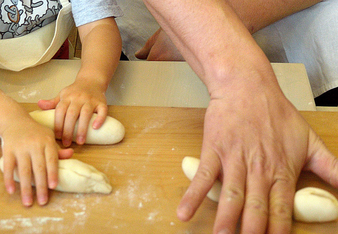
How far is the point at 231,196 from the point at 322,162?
210 mm

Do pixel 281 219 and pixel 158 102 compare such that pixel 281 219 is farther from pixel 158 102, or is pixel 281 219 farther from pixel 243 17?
pixel 243 17

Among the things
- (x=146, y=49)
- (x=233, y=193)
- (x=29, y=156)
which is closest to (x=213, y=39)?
(x=233, y=193)

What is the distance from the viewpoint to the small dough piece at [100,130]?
67cm

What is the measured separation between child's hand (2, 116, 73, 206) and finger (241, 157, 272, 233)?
1.08 ft

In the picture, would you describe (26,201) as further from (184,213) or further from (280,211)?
(280,211)

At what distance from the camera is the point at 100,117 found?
70 cm

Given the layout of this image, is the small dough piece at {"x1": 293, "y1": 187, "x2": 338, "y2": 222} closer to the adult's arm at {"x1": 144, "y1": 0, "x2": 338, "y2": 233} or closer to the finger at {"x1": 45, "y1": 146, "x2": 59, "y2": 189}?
the adult's arm at {"x1": 144, "y1": 0, "x2": 338, "y2": 233}

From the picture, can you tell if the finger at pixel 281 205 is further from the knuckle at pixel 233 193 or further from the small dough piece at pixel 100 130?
the small dough piece at pixel 100 130

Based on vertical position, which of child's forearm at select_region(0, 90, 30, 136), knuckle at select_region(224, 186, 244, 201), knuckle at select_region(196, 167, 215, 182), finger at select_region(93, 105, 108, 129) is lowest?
finger at select_region(93, 105, 108, 129)

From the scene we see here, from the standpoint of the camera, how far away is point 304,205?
0.54 m

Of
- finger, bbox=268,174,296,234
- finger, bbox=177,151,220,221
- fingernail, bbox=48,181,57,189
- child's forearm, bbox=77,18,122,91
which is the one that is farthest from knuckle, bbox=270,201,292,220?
child's forearm, bbox=77,18,122,91

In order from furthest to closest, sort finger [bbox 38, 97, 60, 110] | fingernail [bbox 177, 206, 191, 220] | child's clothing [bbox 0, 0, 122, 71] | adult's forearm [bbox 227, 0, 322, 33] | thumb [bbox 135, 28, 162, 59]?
thumb [bbox 135, 28, 162, 59] < adult's forearm [bbox 227, 0, 322, 33] < child's clothing [bbox 0, 0, 122, 71] < finger [bbox 38, 97, 60, 110] < fingernail [bbox 177, 206, 191, 220]

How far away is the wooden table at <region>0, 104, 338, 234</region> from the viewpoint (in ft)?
1.78

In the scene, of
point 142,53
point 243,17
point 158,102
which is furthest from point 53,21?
point 243,17
